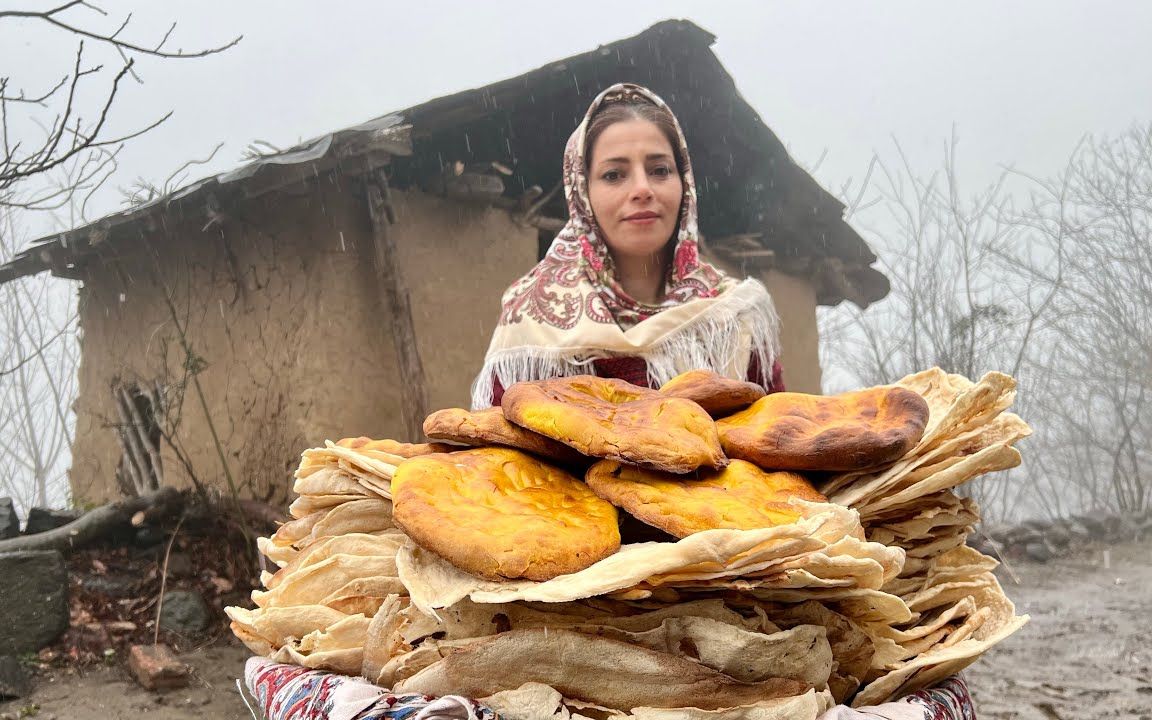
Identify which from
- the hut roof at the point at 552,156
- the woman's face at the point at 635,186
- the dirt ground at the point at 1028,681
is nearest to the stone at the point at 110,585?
the dirt ground at the point at 1028,681

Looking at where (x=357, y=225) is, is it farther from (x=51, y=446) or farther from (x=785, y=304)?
(x=51, y=446)

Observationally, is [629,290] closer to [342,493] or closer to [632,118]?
[632,118]

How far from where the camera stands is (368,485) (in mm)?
851

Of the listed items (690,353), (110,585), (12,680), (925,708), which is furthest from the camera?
(110,585)

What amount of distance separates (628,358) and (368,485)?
89 cm

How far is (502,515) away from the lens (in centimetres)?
69

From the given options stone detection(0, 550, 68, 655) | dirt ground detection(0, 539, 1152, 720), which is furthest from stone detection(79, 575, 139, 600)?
dirt ground detection(0, 539, 1152, 720)

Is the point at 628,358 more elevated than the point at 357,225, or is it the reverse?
the point at 357,225

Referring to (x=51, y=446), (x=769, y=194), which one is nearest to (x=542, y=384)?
(x=769, y=194)

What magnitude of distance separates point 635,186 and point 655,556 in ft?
3.87

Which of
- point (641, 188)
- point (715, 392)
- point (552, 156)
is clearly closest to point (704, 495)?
point (715, 392)

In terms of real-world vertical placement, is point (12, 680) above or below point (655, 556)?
below

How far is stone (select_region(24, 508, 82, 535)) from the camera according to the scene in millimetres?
4516

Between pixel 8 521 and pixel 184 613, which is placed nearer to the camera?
pixel 184 613
